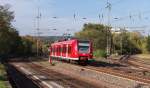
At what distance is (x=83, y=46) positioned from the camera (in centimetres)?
5072

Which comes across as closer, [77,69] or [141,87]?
[141,87]

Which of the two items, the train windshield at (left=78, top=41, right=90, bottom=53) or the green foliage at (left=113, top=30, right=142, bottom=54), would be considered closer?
the train windshield at (left=78, top=41, right=90, bottom=53)

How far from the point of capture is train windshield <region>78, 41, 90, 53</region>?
165ft

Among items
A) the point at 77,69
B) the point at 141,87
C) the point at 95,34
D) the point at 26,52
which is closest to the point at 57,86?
the point at 141,87

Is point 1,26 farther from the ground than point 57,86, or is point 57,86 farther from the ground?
point 1,26

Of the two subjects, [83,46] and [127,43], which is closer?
[83,46]

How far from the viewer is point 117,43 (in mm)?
133625

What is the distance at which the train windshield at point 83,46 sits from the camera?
50.4 m

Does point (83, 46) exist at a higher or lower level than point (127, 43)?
lower

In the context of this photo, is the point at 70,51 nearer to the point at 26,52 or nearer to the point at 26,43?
the point at 26,52

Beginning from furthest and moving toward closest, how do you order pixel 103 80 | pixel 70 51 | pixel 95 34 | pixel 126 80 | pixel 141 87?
pixel 95 34 < pixel 70 51 < pixel 103 80 < pixel 126 80 < pixel 141 87

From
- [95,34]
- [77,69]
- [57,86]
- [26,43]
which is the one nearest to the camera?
[57,86]

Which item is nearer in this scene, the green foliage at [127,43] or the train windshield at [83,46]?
the train windshield at [83,46]

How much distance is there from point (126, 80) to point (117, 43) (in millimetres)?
107157
